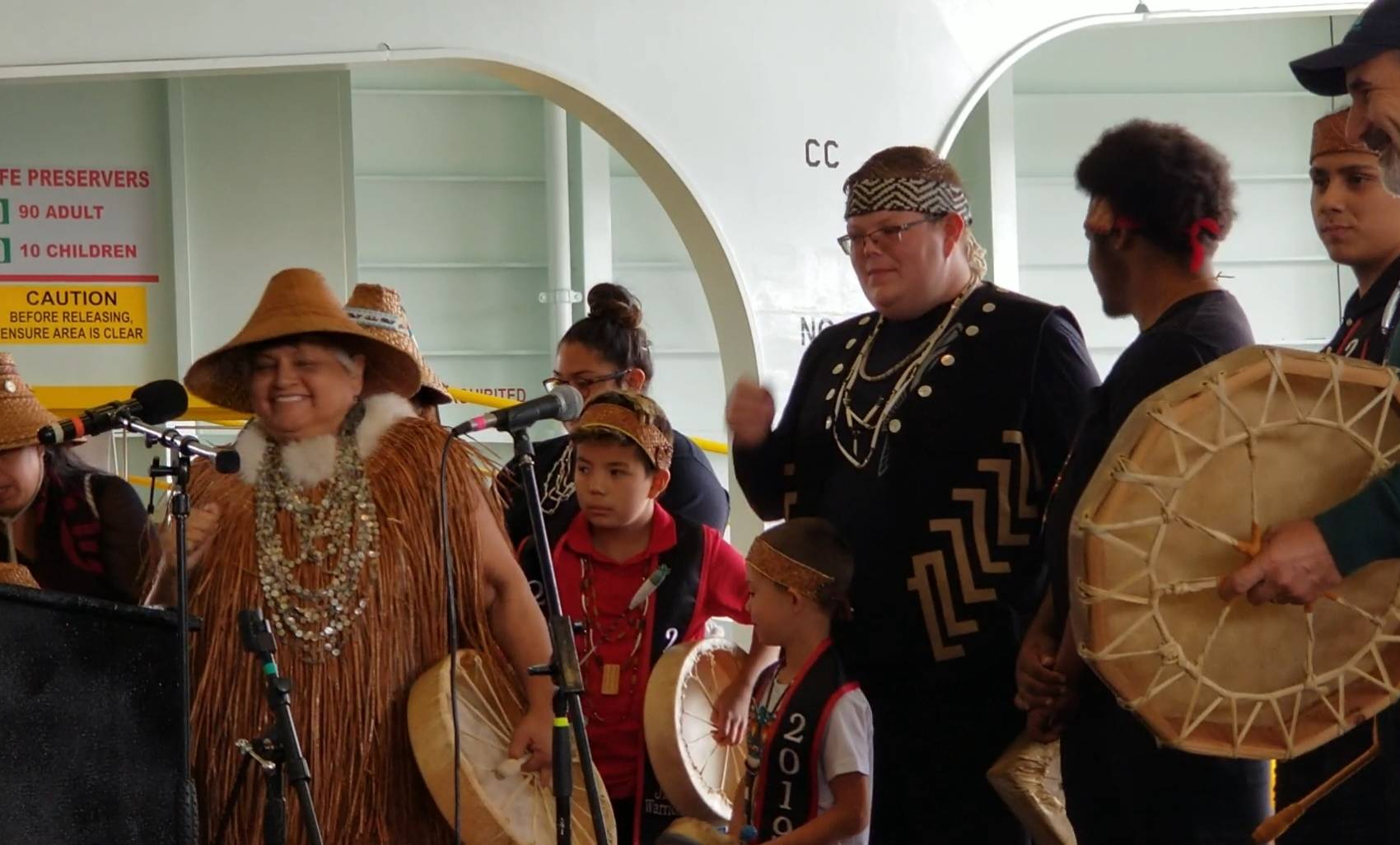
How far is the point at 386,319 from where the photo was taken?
4.01 metres

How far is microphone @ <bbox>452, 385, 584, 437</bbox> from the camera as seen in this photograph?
2664 mm

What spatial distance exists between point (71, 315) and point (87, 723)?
6528mm

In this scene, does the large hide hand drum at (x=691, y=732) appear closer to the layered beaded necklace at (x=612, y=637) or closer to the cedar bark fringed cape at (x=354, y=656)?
the layered beaded necklace at (x=612, y=637)

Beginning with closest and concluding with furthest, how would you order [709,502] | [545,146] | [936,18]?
[709,502] < [936,18] < [545,146]

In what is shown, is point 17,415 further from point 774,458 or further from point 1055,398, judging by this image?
point 1055,398

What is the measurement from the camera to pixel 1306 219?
46.7 ft

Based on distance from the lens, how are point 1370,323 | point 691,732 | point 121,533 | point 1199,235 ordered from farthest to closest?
point 121,533 → point 691,732 → point 1199,235 → point 1370,323

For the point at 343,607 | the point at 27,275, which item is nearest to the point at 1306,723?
the point at 343,607

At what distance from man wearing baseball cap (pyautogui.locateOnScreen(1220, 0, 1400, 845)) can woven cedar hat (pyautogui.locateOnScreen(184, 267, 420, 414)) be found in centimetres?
169

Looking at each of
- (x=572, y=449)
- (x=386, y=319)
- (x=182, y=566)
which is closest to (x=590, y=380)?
(x=572, y=449)

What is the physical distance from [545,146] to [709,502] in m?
9.84

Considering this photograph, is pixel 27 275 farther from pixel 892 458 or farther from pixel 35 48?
pixel 892 458

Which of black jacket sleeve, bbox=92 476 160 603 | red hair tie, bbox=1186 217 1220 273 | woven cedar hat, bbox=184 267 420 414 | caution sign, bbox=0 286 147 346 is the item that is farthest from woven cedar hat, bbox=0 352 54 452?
caution sign, bbox=0 286 147 346

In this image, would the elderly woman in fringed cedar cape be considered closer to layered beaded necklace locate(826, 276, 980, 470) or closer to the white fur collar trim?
the white fur collar trim
